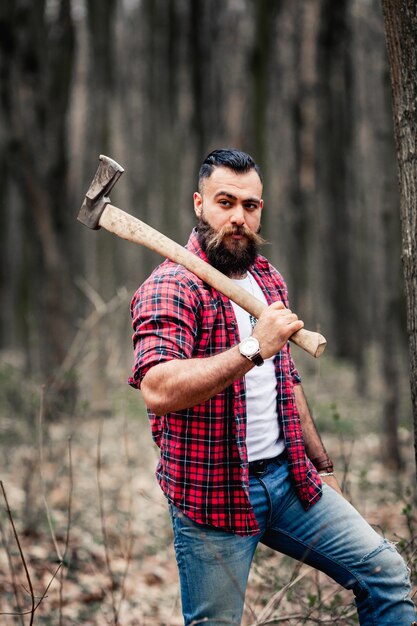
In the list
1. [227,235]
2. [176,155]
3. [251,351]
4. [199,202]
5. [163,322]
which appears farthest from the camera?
[176,155]

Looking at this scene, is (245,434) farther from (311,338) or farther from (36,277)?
(36,277)

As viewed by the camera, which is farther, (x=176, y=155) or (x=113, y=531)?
(x=176, y=155)

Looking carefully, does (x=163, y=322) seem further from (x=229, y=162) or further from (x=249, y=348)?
(x=229, y=162)

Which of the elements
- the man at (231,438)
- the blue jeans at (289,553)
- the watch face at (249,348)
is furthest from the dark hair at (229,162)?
the blue jeans at (289,553)

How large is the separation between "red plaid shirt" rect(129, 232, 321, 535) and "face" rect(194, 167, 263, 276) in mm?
188

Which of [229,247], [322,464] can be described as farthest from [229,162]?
[322,464]

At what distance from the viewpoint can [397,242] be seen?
7.71 m

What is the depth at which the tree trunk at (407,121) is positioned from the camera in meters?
2.70

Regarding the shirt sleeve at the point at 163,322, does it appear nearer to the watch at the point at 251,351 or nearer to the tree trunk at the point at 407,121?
the watch at the point at 251,351

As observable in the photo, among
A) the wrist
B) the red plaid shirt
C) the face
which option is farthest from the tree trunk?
the red plaid shirt

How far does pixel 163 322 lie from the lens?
236 centimetres

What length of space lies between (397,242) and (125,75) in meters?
15.4

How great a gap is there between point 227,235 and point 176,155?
55.3 ft

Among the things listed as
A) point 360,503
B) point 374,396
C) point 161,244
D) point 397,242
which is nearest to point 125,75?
point 374,396
